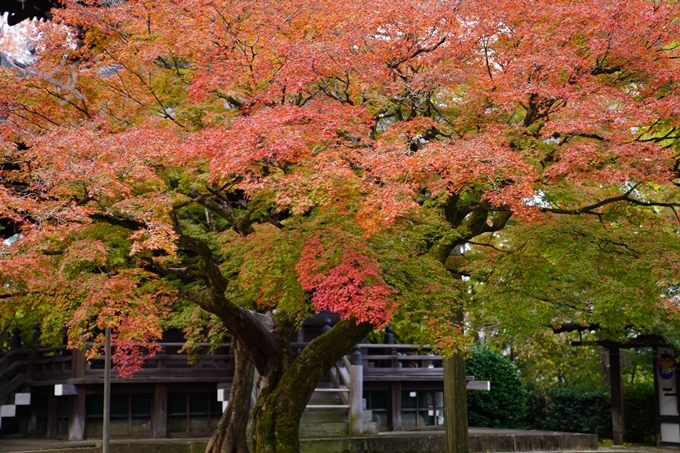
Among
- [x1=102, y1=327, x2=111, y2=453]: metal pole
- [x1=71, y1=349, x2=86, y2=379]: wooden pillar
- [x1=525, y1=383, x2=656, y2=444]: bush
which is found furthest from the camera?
[x1=525, y1=383, x2=656, y2=444]: bush

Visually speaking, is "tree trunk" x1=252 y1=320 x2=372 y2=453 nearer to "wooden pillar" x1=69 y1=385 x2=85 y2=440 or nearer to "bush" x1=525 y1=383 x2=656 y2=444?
"wooden pillar" x1=69 y1=385 x2=85 y2=440

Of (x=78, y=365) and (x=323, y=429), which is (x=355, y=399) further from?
(x=78, y=365)

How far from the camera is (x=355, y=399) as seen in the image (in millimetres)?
20766

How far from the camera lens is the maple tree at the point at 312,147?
11859 millimetres

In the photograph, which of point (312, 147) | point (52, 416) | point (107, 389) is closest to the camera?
point (107, 389)

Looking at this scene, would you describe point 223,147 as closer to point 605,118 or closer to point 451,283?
point 451,283

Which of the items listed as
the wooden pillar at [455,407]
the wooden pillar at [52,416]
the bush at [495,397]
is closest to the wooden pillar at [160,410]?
the wooden pillar at [52,416]

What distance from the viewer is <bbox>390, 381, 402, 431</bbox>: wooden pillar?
23359 mm

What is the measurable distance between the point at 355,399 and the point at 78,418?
702cm

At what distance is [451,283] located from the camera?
13.4 metres

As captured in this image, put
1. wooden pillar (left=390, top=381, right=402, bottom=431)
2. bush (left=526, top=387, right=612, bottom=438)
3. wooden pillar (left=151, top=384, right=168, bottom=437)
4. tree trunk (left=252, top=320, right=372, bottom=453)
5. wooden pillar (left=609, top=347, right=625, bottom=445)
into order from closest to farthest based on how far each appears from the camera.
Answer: tree trunk (left=252, top=320, right=372, bottom=453) → wooden pillar (left=151, top=384, right=168, bottom=437) → wooden pillar (left=390, top=381, right=402, bottom=431) → wooden pillar (left=609, top=347, right=625, bottom=445) → bush (left=526, top=387, right=612, bottom=438)

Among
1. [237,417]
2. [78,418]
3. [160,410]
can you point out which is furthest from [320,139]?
[78,418]

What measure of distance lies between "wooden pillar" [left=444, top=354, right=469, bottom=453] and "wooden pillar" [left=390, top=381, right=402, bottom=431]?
6578 millimetres

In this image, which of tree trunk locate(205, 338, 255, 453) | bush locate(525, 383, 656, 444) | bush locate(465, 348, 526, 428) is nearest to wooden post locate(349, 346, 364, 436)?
tree trunk locate(205, 338, 255, 453)
